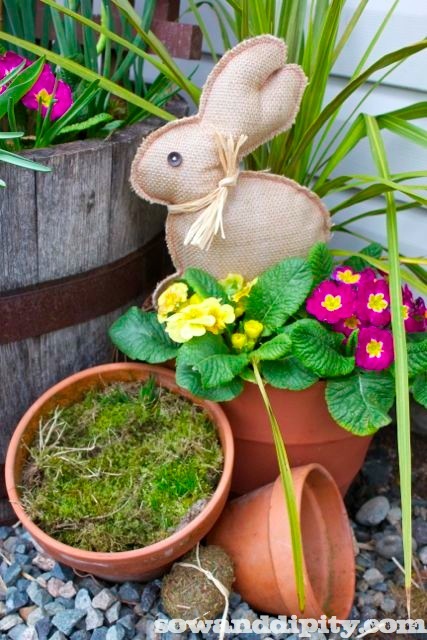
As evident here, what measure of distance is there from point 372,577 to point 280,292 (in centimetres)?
60

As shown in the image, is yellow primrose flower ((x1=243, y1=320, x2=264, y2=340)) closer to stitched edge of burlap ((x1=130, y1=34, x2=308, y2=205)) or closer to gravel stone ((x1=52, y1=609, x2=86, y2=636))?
stitched edge of burlap ((x1=130, y1=34, x2=308, y2=205))

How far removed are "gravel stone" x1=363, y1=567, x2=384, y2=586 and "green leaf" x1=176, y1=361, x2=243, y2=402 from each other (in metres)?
0.49

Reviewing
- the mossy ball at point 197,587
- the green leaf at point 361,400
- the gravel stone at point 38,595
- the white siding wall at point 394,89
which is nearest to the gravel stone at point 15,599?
the gravel stone at point 38,595

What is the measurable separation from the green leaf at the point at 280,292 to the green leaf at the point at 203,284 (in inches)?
2.4

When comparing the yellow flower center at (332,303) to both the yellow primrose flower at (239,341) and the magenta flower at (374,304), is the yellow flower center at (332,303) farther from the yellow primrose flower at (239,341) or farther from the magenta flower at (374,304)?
the yellow primrose flower at (239,341)

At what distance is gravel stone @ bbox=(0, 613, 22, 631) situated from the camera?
1153mm

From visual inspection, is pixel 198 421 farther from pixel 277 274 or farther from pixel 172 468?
pixel 277 274

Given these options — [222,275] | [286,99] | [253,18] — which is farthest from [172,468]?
[253,18]

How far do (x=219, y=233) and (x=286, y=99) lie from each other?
26 cm

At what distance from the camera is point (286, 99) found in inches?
45.4

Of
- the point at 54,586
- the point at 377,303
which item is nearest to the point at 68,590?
the point at 54,586

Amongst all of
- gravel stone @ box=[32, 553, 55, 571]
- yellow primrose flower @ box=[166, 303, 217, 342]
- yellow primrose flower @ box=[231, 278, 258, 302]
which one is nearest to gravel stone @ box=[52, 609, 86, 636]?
gravel stone @ box=[32, 553, 55, 571]

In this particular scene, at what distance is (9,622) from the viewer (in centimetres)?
116

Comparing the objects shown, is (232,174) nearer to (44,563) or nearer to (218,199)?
(218,199)
